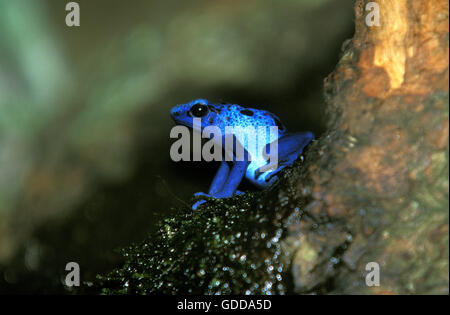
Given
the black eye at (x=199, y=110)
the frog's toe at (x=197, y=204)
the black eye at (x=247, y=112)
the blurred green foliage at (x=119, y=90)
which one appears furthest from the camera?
the blurred green foliage at (x=119, y=90)

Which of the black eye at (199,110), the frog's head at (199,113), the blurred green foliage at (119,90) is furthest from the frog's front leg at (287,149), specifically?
the blurred green foliage at (119,90)

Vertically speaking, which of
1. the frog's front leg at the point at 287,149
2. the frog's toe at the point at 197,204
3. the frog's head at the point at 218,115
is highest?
the frog's head at the point at 218,115

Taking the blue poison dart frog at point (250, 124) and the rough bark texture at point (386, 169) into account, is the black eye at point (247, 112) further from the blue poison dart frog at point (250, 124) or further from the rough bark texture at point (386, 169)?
the rough bark texture at point (386, 169)

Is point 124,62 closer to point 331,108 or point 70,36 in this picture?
point 70,36

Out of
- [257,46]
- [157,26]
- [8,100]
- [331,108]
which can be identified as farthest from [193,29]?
[331,108]

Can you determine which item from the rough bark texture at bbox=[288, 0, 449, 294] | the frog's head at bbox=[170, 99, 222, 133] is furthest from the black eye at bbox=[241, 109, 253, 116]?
the rough bark texture at bbox=[288, 0, 449, 294]

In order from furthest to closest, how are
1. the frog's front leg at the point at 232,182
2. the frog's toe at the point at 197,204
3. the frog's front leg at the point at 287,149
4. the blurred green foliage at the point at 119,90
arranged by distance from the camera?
the blurred green foliage at the point at 119,90 → the frog's front leg at the point at 287,149 → the frog's front leg at the point at 232,182 → the frog's toe at the point at 197,204
